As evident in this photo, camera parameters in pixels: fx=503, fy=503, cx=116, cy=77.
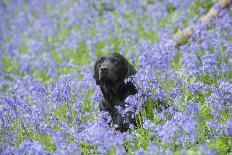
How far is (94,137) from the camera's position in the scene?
172 inches

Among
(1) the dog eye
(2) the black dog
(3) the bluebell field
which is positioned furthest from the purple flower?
(1) the dog eye

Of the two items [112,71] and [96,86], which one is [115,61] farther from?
[96,86]

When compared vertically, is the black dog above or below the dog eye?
below

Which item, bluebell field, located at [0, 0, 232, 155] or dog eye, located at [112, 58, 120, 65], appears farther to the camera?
dog eye, located at [112, 58, 120, 65]

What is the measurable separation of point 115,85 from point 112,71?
217 millimetres

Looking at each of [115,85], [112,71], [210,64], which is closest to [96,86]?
[115,85]

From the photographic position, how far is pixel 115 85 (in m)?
5.98

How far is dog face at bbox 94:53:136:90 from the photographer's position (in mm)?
5836

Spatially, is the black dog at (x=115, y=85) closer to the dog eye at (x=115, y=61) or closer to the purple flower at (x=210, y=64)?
the dog eye at (x=115, y=61)

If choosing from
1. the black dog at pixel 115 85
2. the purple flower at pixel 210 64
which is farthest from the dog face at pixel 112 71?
the purple flower at pixel 210 64

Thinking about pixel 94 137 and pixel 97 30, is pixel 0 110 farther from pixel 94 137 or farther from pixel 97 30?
pixel 97 30

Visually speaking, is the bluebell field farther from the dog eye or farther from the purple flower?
the dog eye

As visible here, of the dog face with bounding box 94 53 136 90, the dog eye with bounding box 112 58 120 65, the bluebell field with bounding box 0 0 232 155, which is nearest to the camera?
the bluebell field with bounding box 0 0 232 155

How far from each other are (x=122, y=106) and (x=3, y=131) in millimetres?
1394
